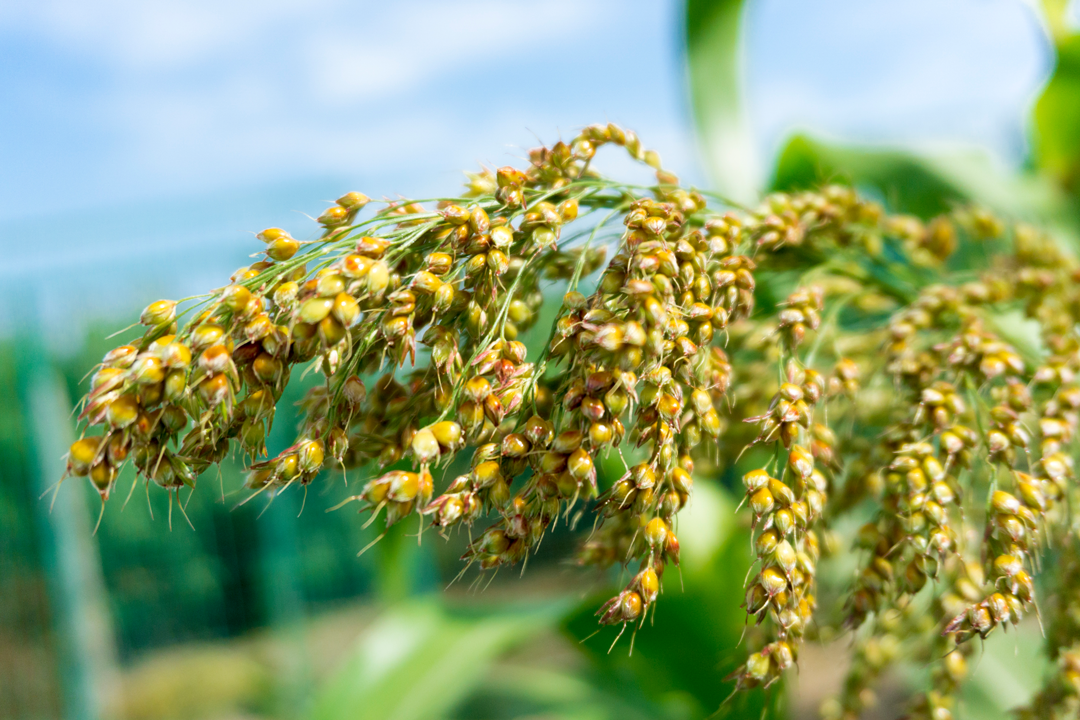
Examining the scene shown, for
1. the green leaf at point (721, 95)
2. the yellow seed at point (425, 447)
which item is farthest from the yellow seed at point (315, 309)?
the green leaf at point (721, 95)

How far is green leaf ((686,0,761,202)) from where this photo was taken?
167cm

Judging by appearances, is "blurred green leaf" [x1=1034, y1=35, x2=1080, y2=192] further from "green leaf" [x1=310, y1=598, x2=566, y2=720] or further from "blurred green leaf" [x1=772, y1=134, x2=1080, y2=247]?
"green leaf" [x1=310, y1=598, x2=566, y2=720]

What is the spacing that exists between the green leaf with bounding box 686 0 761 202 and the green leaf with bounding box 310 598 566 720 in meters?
1.14

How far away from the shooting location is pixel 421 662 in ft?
6.12

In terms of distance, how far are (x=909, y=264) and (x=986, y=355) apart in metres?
0.37

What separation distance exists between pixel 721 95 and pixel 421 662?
5.19 ft

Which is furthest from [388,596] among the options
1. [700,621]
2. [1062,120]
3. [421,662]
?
[1062,120]

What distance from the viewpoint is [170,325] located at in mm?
541

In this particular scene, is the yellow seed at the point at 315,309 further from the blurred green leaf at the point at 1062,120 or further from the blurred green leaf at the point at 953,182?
the blurred green leaf at the point at 1062,120

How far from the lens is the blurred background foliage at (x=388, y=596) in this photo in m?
1.66

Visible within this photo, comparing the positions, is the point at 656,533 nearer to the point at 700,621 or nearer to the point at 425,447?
the point at 425,447

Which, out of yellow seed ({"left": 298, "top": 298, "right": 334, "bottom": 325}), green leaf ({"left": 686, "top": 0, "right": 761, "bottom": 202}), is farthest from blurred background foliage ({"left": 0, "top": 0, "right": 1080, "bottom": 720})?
yellow seed ({"left": 298, "top": 298, "right": 334, "bottom": 325})

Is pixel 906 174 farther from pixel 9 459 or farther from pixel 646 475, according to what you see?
pixel 9 459

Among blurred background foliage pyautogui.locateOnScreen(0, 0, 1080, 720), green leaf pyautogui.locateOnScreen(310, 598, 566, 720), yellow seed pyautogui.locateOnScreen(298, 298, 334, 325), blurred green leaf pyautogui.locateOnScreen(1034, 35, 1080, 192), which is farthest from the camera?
green leaf pyautogui.locateOnScreen(310, 598, 566, 720)
